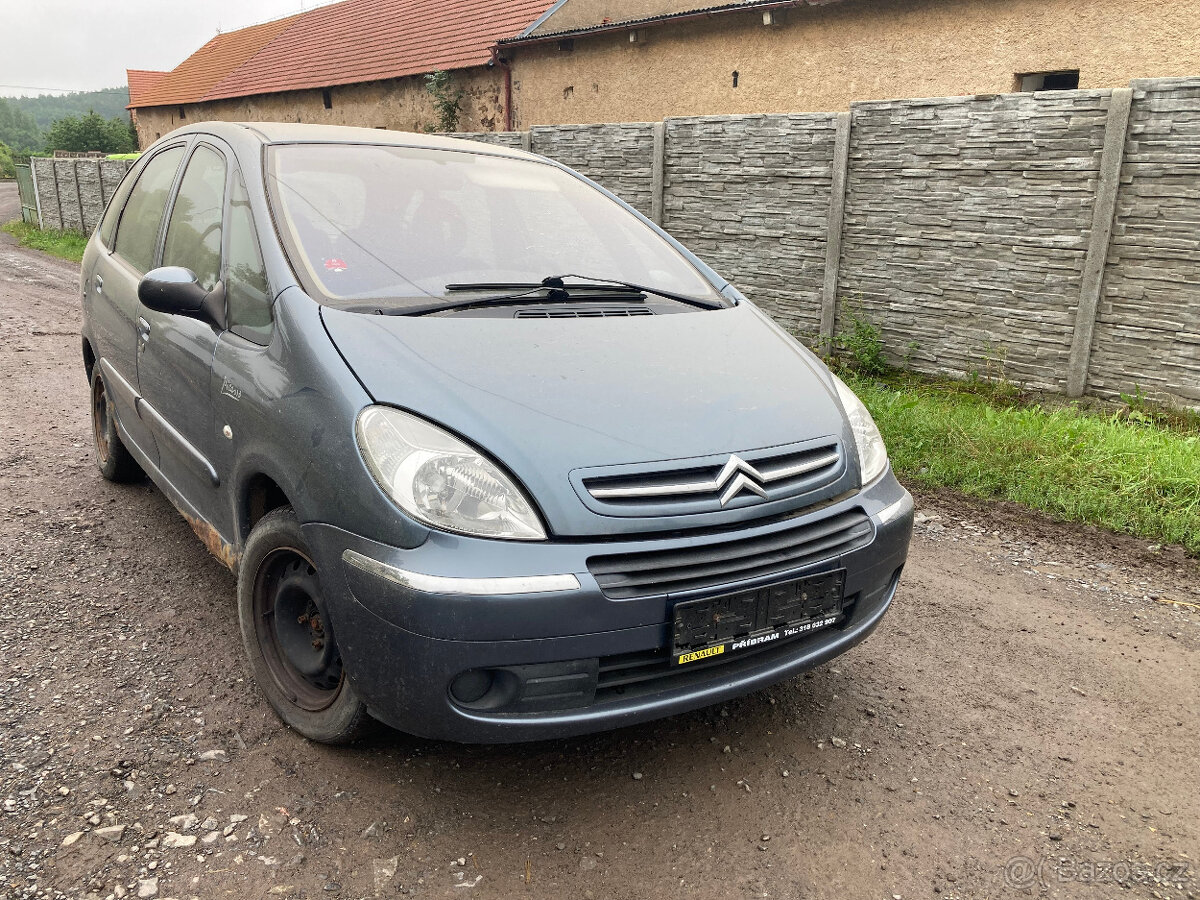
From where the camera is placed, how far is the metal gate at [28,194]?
23.3 meters

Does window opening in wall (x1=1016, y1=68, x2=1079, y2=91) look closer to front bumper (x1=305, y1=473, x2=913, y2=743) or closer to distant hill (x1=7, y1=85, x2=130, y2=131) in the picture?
front bumper (x1=305, y1=473, x2=913, y2=743)

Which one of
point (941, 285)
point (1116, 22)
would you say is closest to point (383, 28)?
point (1116, 22)

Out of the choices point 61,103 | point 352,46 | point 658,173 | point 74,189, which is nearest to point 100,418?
point 658,173

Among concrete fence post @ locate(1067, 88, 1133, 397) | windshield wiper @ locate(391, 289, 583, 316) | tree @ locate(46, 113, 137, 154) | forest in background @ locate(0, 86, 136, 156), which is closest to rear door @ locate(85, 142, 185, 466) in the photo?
windshield wiper @ locate(391, 289, 583, 316)

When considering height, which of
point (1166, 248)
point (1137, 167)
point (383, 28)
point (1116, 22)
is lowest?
point (1166, 248)

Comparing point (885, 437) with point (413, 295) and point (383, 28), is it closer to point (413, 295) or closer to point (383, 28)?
point (413, 295)

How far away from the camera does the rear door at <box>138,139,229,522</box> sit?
2943 millimetres

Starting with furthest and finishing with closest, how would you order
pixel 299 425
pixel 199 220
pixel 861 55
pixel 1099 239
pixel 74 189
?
pixel 74 189
pixel 861 55
pixel 1099 239
pixel 199 220
pixel 299 425

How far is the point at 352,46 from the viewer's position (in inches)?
915

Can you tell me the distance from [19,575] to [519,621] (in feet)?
8.55

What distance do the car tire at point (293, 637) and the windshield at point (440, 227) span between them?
2.41 feet

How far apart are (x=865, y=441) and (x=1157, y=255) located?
424 cm

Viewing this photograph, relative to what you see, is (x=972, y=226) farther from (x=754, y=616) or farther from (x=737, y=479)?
(x=754, y=616)

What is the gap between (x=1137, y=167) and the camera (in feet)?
18.9
